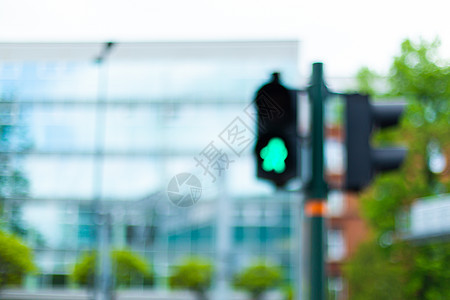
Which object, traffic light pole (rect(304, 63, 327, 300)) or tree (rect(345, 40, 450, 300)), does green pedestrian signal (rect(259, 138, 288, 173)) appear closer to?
traffic light pole (rect(304, 63, 327, 300))

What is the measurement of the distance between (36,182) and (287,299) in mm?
14074

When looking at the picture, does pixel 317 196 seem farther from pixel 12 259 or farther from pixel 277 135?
pixel 12 259

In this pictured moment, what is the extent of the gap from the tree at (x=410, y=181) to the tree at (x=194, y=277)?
25.1 feet

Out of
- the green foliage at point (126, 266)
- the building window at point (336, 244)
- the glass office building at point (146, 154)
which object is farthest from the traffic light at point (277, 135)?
the building window at point (336, 244)

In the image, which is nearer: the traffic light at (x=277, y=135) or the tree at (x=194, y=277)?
the traffic light at (x=277, y=135)

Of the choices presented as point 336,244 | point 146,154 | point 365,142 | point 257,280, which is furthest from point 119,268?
point 365,142

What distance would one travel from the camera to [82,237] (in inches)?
1109

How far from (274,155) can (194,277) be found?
93.4 ft

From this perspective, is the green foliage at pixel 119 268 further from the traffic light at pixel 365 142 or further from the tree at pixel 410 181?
the traffic light at pixel 365 142

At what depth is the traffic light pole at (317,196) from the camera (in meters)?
4.07

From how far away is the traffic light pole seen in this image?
13.3 feet

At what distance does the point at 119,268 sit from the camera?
30.0m

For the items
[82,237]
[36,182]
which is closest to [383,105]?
[36,182]

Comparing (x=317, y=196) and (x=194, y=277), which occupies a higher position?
(x=317, y=196)
